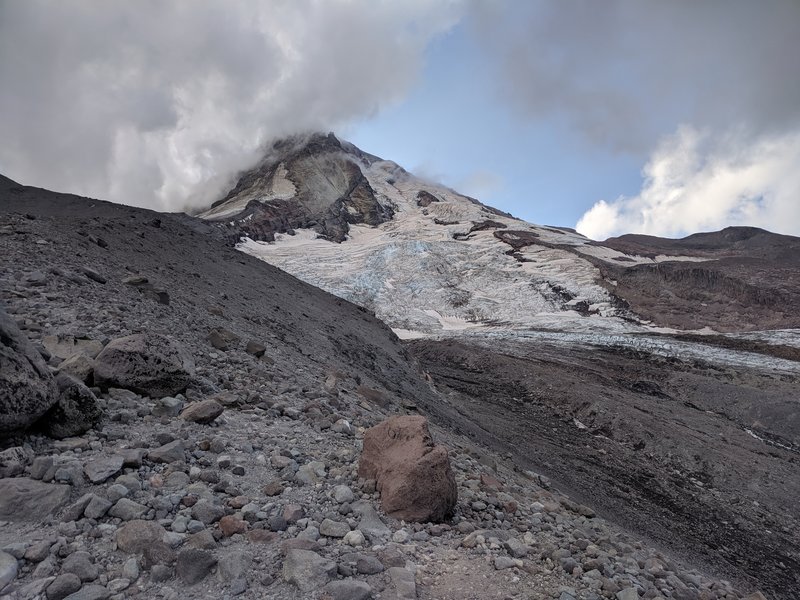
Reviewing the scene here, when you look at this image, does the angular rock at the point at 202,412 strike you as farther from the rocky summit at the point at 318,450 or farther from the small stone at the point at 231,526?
the small stone at the point at 231,526

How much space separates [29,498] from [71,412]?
114 cm

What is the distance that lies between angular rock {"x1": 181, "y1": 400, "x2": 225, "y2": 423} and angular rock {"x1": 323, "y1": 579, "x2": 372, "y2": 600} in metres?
2.61

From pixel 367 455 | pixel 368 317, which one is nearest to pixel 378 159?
pixel 368 317

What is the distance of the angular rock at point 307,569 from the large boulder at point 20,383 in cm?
243

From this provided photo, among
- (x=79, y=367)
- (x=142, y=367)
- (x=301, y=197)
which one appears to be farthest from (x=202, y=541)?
(x=301, y=197)

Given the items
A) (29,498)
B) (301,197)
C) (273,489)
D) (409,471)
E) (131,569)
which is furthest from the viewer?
(301,197)

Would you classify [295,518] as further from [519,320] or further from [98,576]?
[519,320]

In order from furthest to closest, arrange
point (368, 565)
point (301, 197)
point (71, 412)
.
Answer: point (301, 197) < point (71, 412) < point (368, 565)

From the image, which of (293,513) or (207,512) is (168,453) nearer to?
(207,512)

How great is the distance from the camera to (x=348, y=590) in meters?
3.01

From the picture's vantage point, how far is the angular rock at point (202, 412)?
5.00 meters

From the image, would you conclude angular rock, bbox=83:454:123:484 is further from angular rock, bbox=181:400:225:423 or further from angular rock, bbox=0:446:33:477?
angular rock, bbox=181:400:225:423

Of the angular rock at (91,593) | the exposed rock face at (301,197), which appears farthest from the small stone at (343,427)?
the exposed rock face at (301,197)

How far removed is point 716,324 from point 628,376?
65.5 feet
